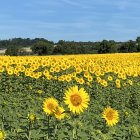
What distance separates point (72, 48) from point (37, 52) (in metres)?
4.41

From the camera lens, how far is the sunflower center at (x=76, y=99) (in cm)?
526

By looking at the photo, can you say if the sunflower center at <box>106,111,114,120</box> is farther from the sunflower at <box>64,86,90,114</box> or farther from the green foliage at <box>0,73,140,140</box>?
the sunflower at <box>64,86,90,114</box>

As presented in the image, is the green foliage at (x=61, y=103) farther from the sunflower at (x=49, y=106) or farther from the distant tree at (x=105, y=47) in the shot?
the distant tree at (x=105, y=47)

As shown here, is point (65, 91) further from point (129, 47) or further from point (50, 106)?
point (129, 47)

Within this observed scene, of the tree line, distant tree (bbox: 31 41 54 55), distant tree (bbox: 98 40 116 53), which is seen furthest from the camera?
distant tree (bbox: 31 41 54 55)

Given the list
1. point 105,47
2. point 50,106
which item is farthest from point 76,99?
point 105,47

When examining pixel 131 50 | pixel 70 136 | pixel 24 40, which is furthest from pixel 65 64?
pixel 24 40

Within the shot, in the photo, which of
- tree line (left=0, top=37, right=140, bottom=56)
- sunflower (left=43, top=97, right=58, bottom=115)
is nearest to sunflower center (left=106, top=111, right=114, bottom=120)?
sunflower (left=43, top=97, right=58, bottom=115)

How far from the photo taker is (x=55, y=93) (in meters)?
14.8

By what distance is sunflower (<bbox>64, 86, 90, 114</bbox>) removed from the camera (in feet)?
17.1

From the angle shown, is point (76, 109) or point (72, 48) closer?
point (76, 109)

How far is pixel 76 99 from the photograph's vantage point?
5293 millimetres

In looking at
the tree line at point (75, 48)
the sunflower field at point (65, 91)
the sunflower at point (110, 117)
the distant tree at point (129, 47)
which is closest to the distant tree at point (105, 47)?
the tree line at point (75, 48)

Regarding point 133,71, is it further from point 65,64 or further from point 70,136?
point 70,136
